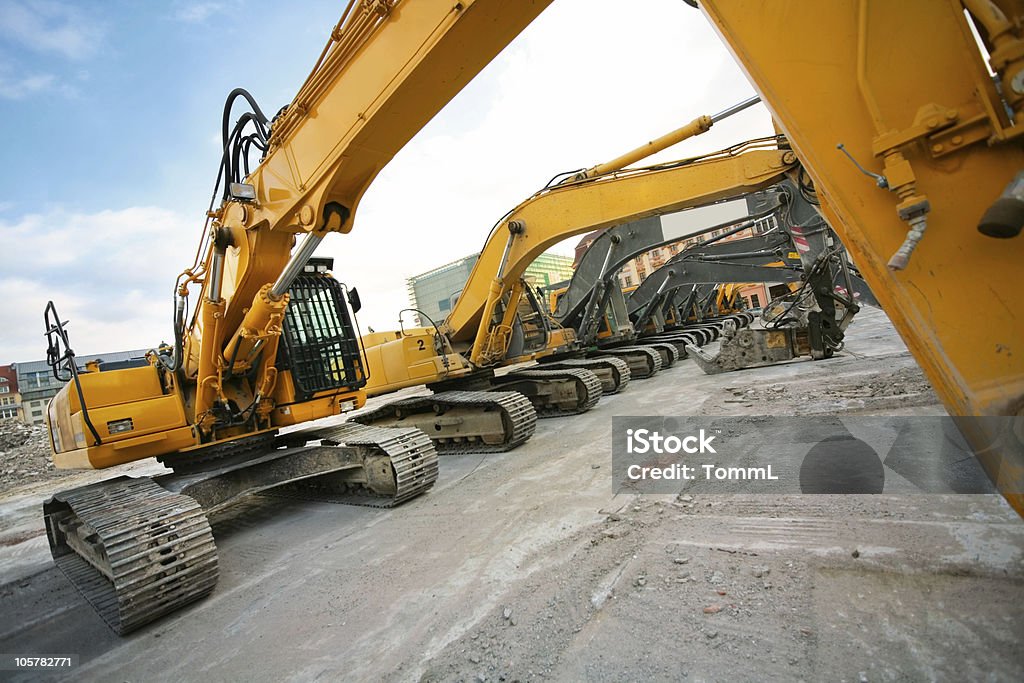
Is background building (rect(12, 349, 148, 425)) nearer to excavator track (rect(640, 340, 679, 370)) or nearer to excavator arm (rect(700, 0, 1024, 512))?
excavator arm (rect(700, 0, 1024, 512))

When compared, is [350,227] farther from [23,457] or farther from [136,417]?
[23,457]

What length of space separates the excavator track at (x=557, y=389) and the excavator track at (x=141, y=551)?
534 cm

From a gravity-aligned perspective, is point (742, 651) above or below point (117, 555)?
below

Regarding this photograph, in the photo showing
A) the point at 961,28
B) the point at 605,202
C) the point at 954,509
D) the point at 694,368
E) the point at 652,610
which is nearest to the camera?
the point at 961,28

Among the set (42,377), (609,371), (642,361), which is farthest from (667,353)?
(42,377)

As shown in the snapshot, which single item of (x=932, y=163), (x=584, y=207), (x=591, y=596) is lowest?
(x=591, y=596)

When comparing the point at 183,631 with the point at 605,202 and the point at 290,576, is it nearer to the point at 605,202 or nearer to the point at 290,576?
the point at 290,576

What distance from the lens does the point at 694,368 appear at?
11.4 m

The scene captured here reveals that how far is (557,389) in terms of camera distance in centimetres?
820

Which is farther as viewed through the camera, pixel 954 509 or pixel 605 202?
pixel 605 202

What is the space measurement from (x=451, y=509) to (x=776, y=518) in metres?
2.48

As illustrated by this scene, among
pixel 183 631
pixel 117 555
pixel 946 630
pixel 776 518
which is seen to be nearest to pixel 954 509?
pixel 776 518

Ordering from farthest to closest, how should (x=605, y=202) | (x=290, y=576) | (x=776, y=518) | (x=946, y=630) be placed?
1. (x=605, y=202)
2. (x=290, y=576)
3. (x=776, y=518)
4. (x=946, y=630)

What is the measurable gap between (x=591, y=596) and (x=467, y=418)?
4.39 metres
